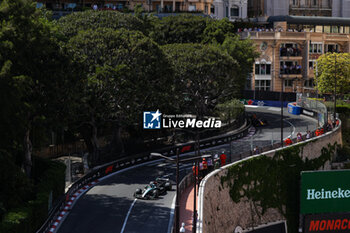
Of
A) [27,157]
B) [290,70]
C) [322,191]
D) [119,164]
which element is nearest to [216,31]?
[290,70]

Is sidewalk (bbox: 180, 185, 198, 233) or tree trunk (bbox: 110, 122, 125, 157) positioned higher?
tree trunk (bbox: 110, 122, 125, 157)

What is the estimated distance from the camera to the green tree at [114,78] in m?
53.7

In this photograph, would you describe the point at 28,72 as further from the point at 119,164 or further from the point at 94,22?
the point at 94,22

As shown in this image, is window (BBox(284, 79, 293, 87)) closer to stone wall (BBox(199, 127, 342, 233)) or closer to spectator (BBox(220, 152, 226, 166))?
A: stone wall (BBox(199, 127, 342, 233))

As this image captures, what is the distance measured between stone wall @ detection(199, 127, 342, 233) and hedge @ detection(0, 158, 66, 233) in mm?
10170

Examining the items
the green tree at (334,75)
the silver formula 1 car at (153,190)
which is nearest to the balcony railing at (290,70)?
the green tree at (334,75)

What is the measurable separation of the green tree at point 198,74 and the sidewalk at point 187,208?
23755mm

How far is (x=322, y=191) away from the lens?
189ft

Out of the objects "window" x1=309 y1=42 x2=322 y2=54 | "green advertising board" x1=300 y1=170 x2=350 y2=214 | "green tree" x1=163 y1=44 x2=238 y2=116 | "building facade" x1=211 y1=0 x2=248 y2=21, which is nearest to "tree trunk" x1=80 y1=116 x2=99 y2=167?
"green tree" x1=163 y1=44 x2=238 y2=116

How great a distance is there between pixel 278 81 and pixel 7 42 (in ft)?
246

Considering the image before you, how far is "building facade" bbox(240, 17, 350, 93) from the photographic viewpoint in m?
106

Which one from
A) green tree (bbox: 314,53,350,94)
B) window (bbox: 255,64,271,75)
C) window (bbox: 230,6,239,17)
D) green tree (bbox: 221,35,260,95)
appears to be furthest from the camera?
window (bbox: 230,6,239,17)

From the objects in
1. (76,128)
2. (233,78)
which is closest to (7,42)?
(76,128)

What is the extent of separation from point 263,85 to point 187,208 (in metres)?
69.0
